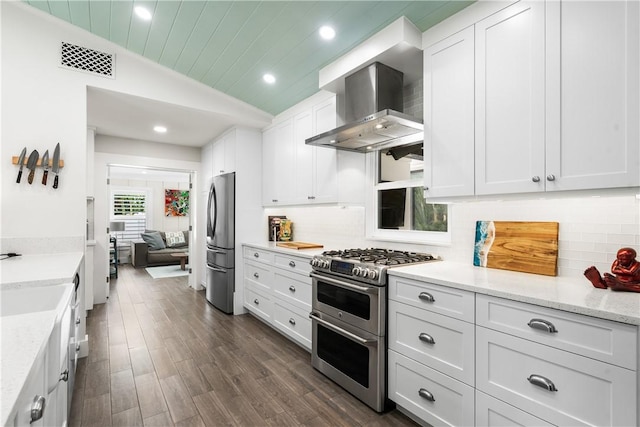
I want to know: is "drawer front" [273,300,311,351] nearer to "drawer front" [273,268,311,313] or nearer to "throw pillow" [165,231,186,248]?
"drawer front" [273,268,311,313]

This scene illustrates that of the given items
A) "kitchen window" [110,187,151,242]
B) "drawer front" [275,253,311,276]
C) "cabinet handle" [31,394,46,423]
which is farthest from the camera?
"kitchen window" [110,187,151,242]

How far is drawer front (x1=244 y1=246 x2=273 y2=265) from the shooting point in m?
3.49

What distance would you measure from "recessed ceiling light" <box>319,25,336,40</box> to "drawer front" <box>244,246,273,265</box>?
2.15 m

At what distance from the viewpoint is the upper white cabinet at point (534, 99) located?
1.39 metres

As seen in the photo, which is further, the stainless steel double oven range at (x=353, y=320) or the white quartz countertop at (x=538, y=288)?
the stainless steel double oven range at (x=353, y=320)

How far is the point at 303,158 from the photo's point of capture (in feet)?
11.3

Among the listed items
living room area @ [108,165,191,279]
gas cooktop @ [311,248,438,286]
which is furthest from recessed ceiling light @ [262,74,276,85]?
living room area @ [108,165,191,279]

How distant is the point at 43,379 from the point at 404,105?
2.77 m

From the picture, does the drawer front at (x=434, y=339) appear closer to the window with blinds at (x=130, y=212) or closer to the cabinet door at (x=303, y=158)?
the cabinet door at (x=303, y=158)

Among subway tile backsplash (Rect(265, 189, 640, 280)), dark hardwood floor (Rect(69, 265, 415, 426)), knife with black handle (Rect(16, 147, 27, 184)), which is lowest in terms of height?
dark hardwood floor (Rect(69, 265, 415, 426))

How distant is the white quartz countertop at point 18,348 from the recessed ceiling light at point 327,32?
2351mm

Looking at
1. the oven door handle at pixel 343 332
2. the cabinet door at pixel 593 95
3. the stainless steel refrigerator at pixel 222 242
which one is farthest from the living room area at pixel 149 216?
the cabinet door at pixel 593 95

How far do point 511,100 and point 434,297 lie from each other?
1.18m

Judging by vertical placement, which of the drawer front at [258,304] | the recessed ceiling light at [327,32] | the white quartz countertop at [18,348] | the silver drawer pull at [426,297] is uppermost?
the recessed ceiling light at [327,32]
